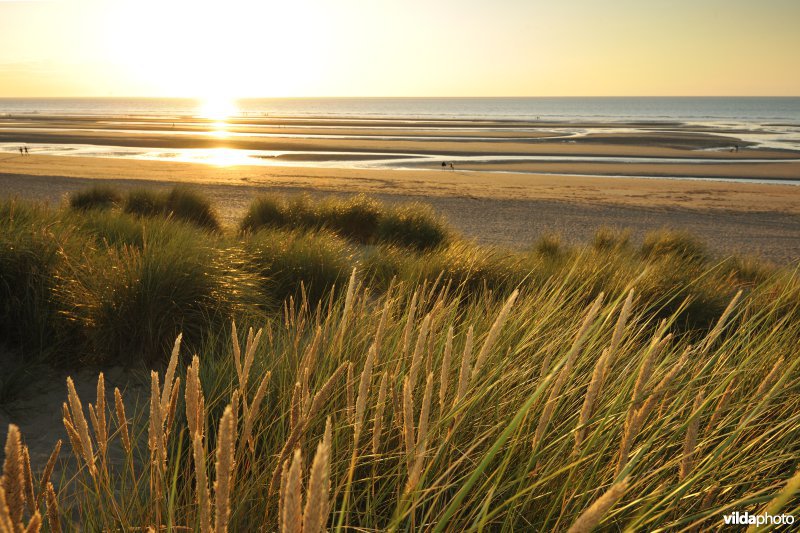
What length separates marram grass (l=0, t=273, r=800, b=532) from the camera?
1.29 meters

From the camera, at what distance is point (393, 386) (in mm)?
1845

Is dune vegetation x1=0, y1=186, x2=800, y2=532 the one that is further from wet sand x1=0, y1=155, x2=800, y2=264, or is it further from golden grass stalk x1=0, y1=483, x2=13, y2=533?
wet sand x1=0, y1=155, x2=800, y2=264

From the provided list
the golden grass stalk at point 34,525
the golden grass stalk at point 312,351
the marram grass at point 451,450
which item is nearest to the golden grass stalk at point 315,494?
the marram grass at point 451,450

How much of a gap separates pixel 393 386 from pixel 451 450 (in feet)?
0.92

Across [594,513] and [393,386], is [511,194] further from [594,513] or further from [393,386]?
[594,513]

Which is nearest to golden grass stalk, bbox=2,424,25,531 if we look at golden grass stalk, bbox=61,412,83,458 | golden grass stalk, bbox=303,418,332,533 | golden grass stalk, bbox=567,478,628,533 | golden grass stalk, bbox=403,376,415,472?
golden grass stalk, bbox=61,412,83,458

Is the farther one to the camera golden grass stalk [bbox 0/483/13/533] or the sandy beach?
the sandy beach

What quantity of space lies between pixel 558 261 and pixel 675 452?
5.76m

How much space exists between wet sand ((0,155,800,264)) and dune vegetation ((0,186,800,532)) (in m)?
5.02

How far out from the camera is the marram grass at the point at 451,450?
1.29m

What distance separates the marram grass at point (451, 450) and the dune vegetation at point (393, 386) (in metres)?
0.01

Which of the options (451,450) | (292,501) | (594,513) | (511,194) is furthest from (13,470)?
(511,194)

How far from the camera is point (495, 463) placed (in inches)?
84.3

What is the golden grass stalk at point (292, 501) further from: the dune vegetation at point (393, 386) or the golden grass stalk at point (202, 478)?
the golden grass stalk at point (202, 478)
